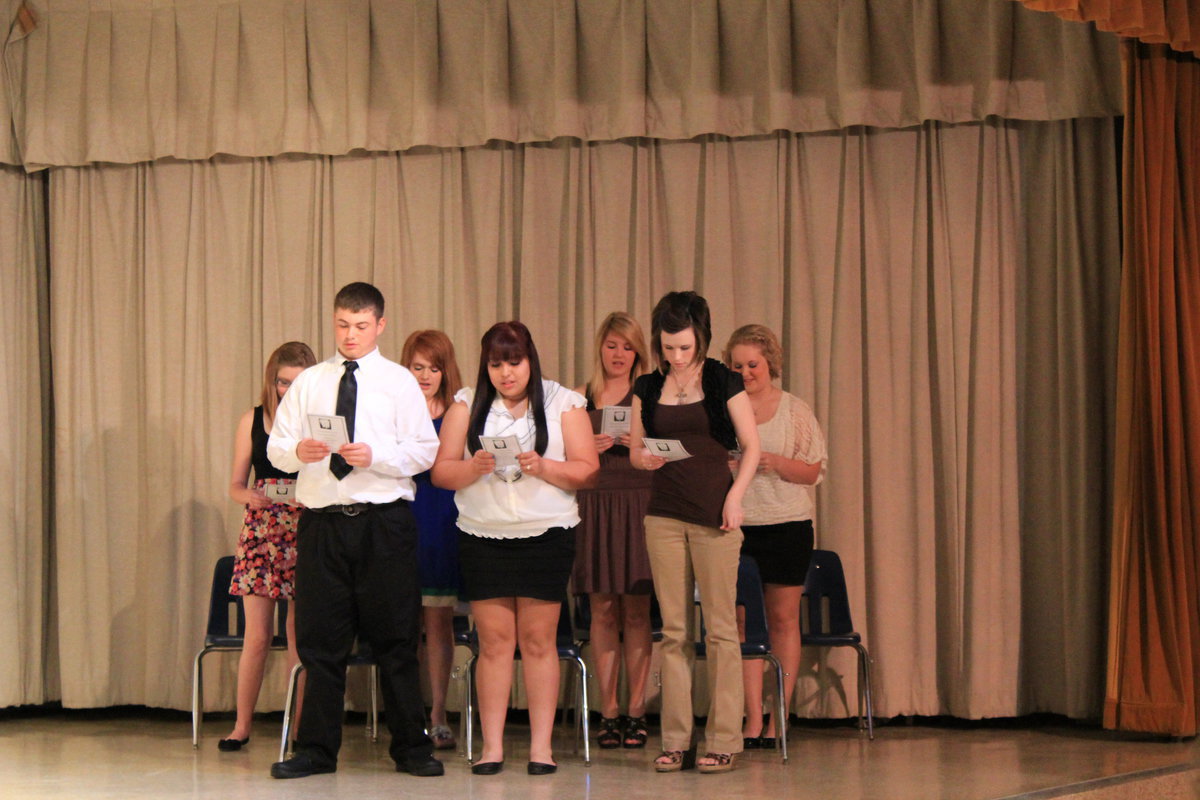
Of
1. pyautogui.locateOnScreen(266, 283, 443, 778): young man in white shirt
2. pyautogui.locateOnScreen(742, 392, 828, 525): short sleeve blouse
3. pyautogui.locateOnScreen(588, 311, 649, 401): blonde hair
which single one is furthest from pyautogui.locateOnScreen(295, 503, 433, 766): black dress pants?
pyautogui.locateOnScreen(742, 392, 828, 525): short sleeve blouse

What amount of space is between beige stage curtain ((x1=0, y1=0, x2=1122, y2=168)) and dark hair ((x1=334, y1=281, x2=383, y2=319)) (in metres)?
1.65

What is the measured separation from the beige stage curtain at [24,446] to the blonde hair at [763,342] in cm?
338

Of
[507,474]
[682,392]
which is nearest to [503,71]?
[682,392]

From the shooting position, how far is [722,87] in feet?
18.4

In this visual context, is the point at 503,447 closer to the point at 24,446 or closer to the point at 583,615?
the point at 583,615

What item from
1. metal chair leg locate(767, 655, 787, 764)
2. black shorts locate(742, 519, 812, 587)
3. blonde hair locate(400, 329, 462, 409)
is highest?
blonde hair locate(400, 329, 462, 409)

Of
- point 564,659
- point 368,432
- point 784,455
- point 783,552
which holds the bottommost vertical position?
point 564,659

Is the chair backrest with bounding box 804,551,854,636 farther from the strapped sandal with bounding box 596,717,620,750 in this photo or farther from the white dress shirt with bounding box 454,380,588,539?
the white dress shirt with bounding box 454,380,588,539

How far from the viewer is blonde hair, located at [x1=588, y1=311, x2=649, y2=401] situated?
16.0 feet

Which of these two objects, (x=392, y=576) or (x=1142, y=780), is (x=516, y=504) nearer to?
(x=392, y=576)

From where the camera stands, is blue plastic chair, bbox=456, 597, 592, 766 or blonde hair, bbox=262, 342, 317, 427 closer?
blue plastic chair, bbox=456, 597, 592, 766

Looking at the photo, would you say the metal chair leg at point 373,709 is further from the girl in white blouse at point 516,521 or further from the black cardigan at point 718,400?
the black cardigan at point 718,400

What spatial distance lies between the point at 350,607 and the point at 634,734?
127 cm

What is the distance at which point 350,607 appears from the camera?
4.22 meters
